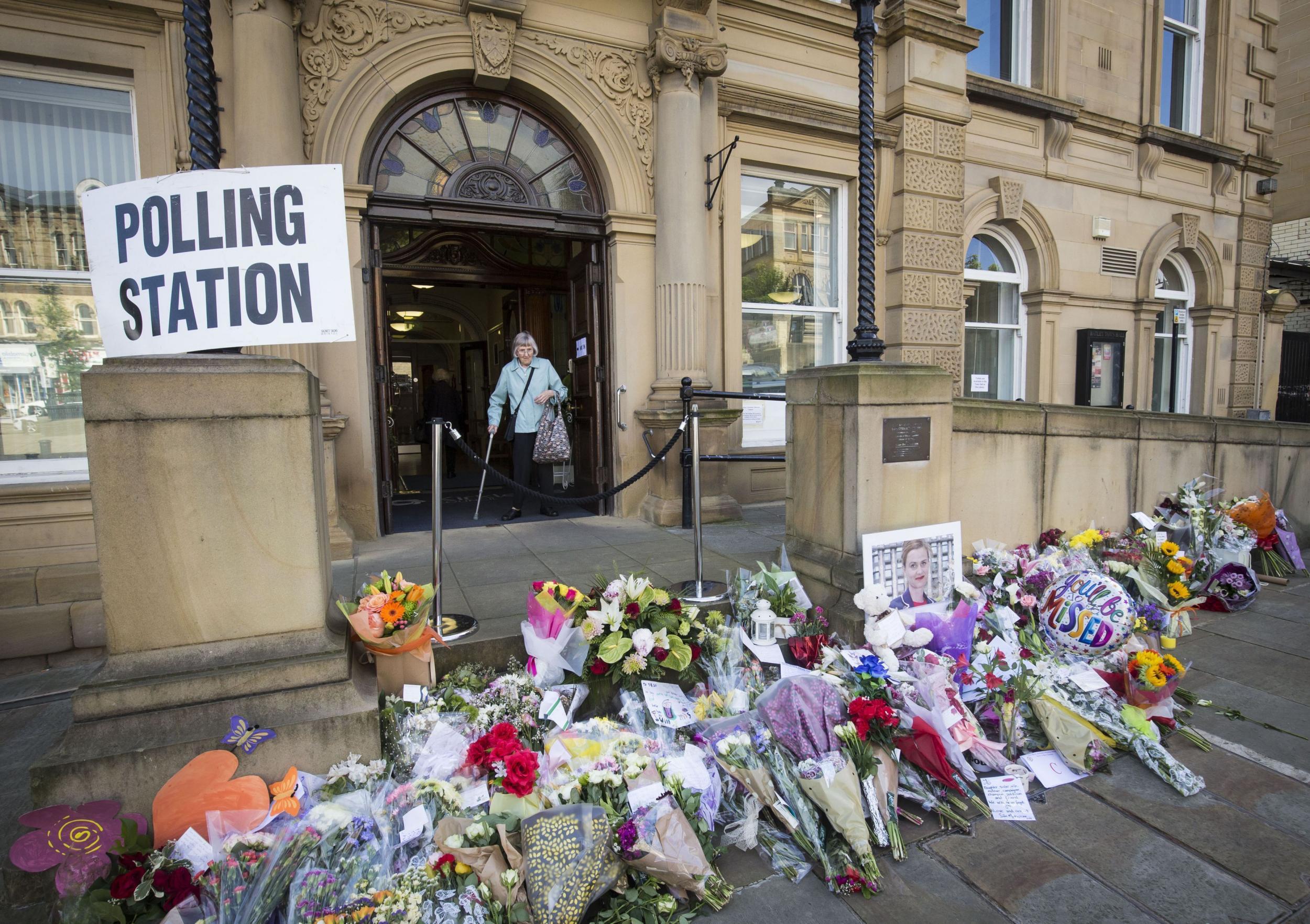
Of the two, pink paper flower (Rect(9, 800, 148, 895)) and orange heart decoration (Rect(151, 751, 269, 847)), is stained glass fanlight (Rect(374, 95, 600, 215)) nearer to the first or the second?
orange heart decoration (Rect(151, 751, 269, 847))

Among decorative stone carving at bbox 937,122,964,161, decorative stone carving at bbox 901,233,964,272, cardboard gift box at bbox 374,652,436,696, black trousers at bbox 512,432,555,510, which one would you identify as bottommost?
cardboard gift box at bbox 374,652,436,696

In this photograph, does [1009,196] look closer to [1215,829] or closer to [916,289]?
[916,289]

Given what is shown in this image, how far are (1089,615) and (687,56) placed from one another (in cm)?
567

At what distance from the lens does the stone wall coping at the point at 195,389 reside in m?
2.42

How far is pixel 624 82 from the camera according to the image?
642 centimetres

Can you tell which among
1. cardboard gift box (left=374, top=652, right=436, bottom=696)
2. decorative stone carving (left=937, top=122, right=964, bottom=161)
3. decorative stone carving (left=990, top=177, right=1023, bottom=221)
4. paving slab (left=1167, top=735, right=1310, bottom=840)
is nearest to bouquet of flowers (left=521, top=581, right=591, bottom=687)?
cardboard gift box (left=374, top=652, right=436, bottom=696)

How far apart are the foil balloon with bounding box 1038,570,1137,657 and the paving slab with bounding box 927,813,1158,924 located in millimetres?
1434

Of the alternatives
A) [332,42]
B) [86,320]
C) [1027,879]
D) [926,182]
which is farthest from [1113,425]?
[86,320]

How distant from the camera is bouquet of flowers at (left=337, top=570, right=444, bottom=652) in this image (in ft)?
9.32

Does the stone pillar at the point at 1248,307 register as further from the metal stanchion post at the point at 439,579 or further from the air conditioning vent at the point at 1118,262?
the metal stanchion post at the point at 439,579

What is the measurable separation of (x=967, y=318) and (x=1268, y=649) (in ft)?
20.0

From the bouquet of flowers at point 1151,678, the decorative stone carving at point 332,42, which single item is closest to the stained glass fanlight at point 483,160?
the decorative stone carving at point 332,42

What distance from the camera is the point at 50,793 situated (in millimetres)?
2291

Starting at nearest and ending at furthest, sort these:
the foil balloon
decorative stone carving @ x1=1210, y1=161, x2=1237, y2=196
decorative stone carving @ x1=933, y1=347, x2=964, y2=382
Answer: the foil balloon < decorative stone carving @ x1=933, y1=347, x2=964, y2=382 < decorative stone carving @ x1=1210, y1=161, x2=1237, y2=196
